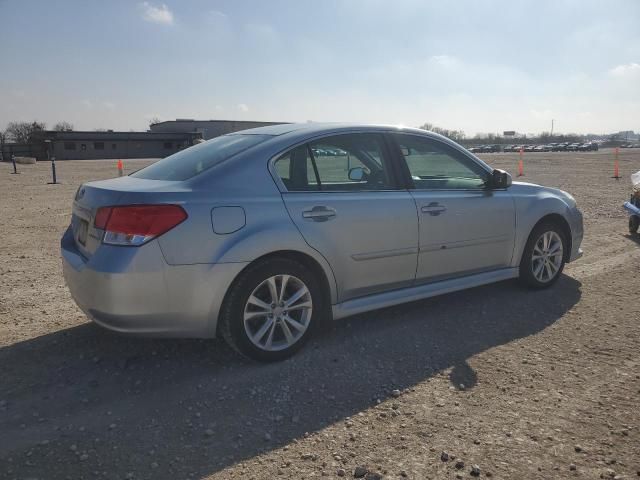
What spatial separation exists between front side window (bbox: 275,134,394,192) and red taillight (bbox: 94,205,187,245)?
0.89 meters

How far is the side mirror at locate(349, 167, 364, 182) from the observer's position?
162 inches

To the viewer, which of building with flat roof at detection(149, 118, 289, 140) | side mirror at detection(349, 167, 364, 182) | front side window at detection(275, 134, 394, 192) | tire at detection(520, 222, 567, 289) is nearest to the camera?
front side window at detection(275, 134, 394, 192)

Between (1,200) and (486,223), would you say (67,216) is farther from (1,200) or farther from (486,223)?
(486,223)

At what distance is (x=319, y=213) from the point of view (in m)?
3.72

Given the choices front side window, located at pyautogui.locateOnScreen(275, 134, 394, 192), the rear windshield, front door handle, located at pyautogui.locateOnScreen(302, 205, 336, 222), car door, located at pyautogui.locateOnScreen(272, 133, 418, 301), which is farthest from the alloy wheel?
the rear windshield

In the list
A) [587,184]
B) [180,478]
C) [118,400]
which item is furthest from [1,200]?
[587,184]

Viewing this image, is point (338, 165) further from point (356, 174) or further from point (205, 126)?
point (205, 126)

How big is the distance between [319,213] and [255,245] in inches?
22.8

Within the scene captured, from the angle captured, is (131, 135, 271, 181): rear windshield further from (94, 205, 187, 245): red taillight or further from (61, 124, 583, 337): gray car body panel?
(94, 205, 187, 245): red taillight

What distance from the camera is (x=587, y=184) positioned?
53.1ft

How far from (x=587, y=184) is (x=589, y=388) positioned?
48.5 feet

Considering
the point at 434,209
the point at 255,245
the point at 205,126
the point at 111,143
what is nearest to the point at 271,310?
the point at 255,245

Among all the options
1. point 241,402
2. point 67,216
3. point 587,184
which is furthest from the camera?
point 587,184

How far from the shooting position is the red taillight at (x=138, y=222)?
3137 mm
